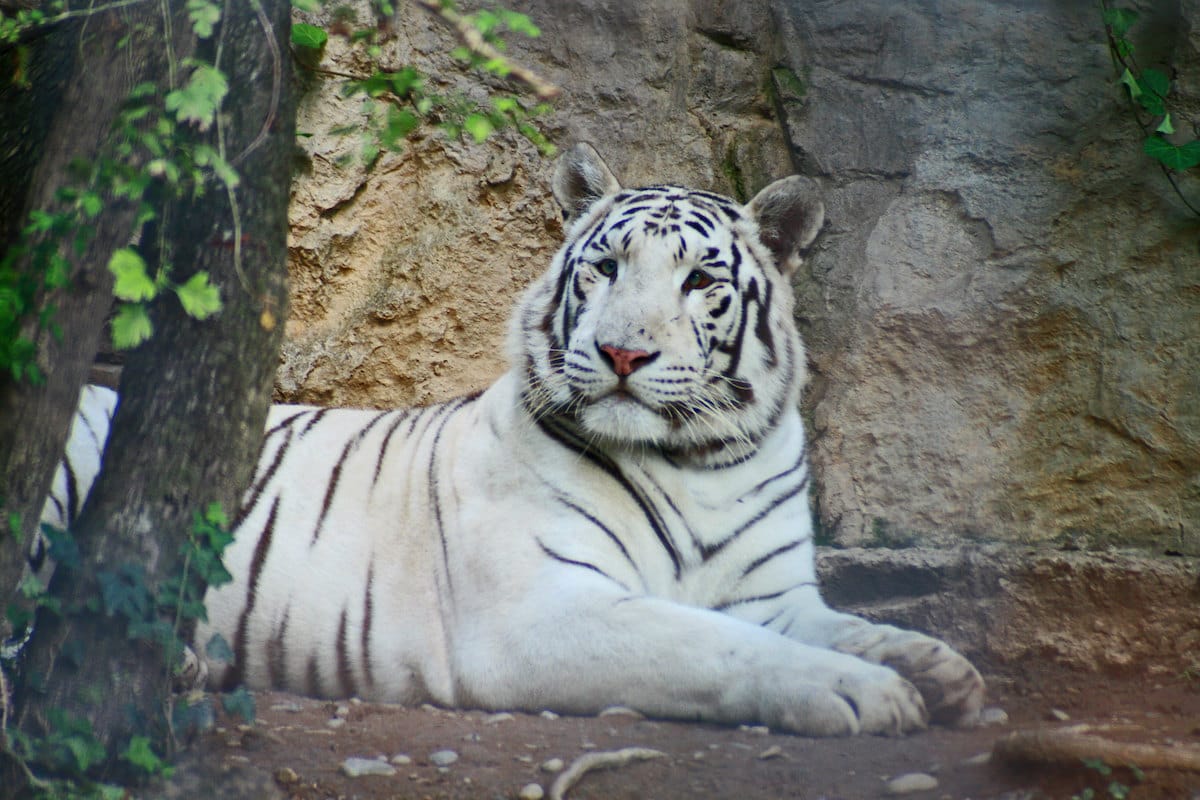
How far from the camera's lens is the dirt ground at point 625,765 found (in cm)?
247

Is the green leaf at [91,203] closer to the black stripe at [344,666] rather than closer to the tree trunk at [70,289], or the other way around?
the tree trunk at [70,289]

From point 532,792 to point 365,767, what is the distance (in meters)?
0.39

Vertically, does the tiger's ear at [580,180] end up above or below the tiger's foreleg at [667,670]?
above

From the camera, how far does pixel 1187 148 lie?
396cm

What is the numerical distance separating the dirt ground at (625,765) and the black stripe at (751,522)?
69 cm

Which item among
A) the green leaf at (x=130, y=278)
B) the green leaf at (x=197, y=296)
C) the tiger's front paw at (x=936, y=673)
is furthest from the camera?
the tiger's front paw at (x=936, y=673)

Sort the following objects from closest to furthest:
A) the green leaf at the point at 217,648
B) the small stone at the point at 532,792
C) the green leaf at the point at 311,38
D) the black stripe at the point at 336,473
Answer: the small stone at the point at 532,792 → the green leaf at the point at 217,648 → the black stripe at the point at 336,473 → the green leaf at the point at 311,38

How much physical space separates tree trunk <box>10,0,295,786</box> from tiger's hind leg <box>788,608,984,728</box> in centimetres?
166

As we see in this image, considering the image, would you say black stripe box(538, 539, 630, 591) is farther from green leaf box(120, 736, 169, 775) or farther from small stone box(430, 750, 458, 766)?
green leaf box(120, 736, 169, 775)

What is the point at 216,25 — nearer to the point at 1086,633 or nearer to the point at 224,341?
the point at 224,341

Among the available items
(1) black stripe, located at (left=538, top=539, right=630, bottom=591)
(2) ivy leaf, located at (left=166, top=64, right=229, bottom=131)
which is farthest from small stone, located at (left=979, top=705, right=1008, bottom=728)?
(2) ivy leaf, located at (left=166, top=64, right=229, bottom=131)

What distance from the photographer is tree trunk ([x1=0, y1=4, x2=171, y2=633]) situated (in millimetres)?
2516

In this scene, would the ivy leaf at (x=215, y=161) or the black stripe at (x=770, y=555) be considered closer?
the ivy leaf at (x=215, y=161)

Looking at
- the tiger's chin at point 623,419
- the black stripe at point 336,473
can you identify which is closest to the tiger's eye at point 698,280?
the tiger's chin at point 623,419
